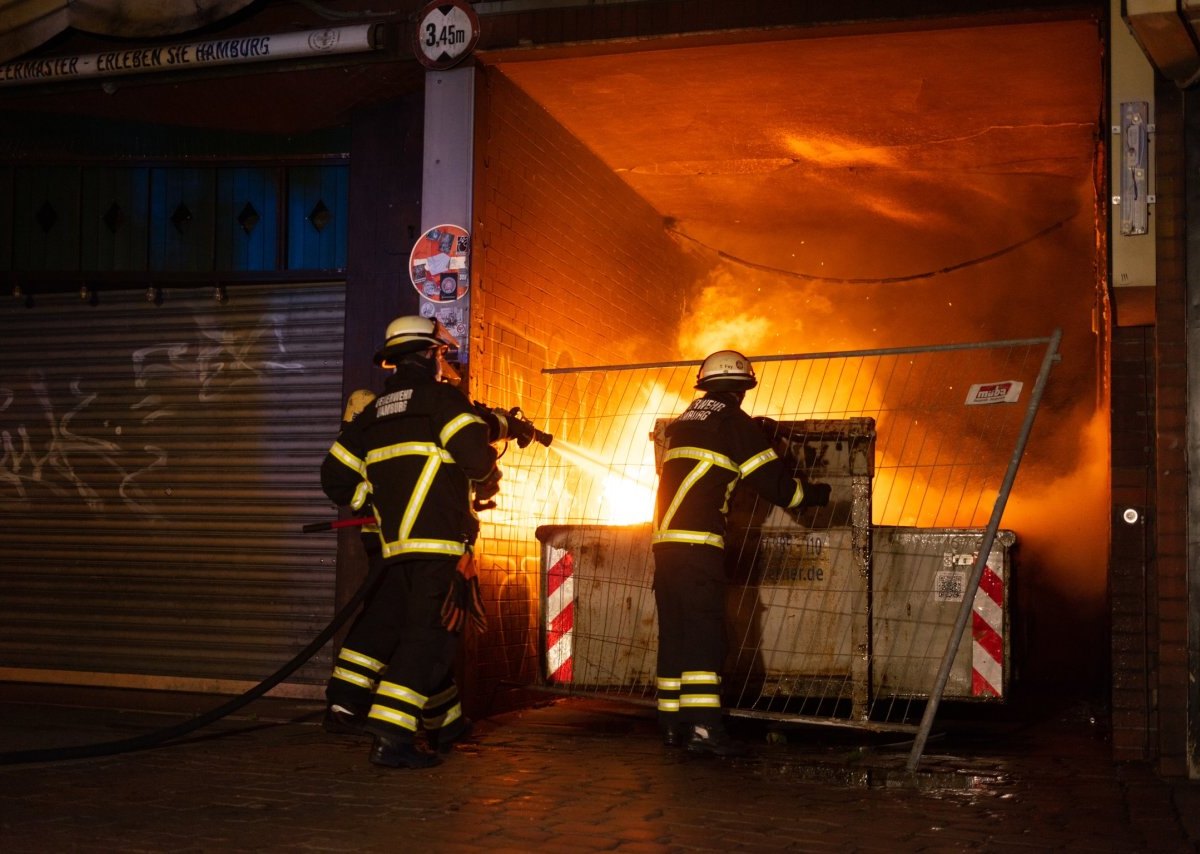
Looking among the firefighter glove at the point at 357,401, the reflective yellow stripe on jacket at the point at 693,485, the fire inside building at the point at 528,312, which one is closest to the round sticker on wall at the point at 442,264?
the fire inside building at the point at 528,312

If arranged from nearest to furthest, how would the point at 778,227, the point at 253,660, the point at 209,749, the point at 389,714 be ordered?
the point at 389,714
the point at 209,749
the point at 253,660
the point at 778,227

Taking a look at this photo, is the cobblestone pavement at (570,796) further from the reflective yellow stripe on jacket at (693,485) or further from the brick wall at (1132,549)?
the reflective yellow stripe on jacket at (693,485)

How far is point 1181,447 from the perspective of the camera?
6.40 meters

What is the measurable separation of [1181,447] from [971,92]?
3.66 meters

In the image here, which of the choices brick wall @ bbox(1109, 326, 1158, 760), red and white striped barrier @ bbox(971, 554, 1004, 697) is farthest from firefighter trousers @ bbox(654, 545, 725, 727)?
brick wall @ bbox(1109, 326, 1158, 760)

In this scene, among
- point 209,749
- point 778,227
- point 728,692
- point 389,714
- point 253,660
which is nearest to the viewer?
point 389,714

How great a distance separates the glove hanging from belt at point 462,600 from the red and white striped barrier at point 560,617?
1236 millimetres

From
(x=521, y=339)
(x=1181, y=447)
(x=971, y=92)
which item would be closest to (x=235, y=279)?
(x=521, y=339)

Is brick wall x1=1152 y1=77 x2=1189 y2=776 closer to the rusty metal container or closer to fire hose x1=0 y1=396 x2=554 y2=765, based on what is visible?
the rusty metal container

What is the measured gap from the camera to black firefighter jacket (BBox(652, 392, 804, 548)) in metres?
6.80

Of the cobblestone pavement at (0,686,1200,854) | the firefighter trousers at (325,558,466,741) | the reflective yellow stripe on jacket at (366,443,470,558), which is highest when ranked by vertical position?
the reflective yellow stripe on jacket at (366,443,470,558)

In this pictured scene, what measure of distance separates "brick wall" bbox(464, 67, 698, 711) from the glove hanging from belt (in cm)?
141

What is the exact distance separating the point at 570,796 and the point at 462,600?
1.23m

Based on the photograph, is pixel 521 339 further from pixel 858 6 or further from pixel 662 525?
pixel 858 6
